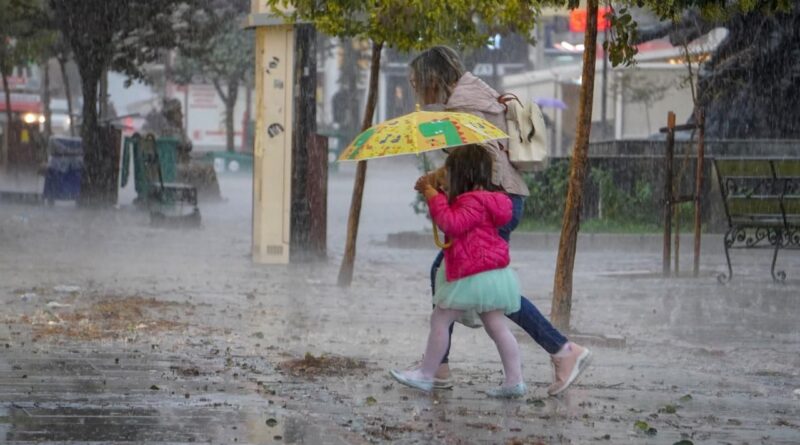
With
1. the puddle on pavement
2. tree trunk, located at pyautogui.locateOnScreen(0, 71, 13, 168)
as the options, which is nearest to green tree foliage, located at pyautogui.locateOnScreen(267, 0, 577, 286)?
the puddle on pavement

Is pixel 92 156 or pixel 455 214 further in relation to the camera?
pixel 92 156

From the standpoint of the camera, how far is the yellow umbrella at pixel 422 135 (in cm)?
664

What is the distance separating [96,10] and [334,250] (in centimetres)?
890

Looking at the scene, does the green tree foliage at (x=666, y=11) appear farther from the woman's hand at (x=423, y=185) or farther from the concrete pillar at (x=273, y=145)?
the concrete pillar at (x=273, y=145)

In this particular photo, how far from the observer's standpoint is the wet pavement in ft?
20.4

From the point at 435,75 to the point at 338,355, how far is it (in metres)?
2.01

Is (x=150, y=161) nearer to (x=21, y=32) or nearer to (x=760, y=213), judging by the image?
(x=21, y=32)

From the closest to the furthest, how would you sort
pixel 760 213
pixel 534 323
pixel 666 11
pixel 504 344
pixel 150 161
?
pixel 504 344 < pixel 534 323 < pixel 666 11 < pixel 760 213 < pixel 150 161

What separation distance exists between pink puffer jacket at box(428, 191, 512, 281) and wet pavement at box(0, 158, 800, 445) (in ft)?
2.07

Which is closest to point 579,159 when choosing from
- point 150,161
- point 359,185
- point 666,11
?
point 666,11

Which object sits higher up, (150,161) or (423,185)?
(423,185)

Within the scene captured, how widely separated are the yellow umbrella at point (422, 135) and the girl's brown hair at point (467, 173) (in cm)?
18

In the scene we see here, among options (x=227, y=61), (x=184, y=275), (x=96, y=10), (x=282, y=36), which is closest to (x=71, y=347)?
(x=184, y=275)

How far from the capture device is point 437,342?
7.24m
